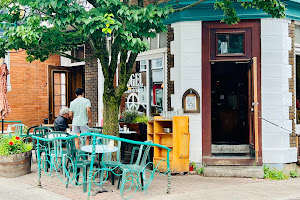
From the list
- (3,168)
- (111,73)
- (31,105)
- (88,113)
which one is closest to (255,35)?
(111,73)

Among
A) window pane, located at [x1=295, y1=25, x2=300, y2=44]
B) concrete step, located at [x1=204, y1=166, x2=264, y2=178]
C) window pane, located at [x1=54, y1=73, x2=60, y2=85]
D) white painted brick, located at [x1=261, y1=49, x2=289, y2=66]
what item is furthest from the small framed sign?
A: window pane, located at [x1=54, y1=73, x2=60, y2=85]

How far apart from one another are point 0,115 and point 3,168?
89.4 inches

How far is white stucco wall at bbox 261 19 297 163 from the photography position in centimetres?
855

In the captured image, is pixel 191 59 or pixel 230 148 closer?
pixel 191 59

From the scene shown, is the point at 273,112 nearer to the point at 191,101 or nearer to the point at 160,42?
the point at 191,101

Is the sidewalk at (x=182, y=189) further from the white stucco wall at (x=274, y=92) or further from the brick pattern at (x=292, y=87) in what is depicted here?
the brick pattern at (x=292, y=87)

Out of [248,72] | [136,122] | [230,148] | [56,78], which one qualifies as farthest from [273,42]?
[56,78]

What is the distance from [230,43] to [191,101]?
167 centimetres

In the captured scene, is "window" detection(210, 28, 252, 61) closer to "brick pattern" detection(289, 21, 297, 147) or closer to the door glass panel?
"brick pattern" detection(289, 21, 297, 147)

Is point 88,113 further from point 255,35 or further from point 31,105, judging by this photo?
point 31,105

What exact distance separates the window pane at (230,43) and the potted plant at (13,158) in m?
5.03

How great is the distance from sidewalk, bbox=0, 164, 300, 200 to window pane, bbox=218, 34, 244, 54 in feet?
9.78

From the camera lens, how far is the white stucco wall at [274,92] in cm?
855

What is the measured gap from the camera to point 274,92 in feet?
28.2
